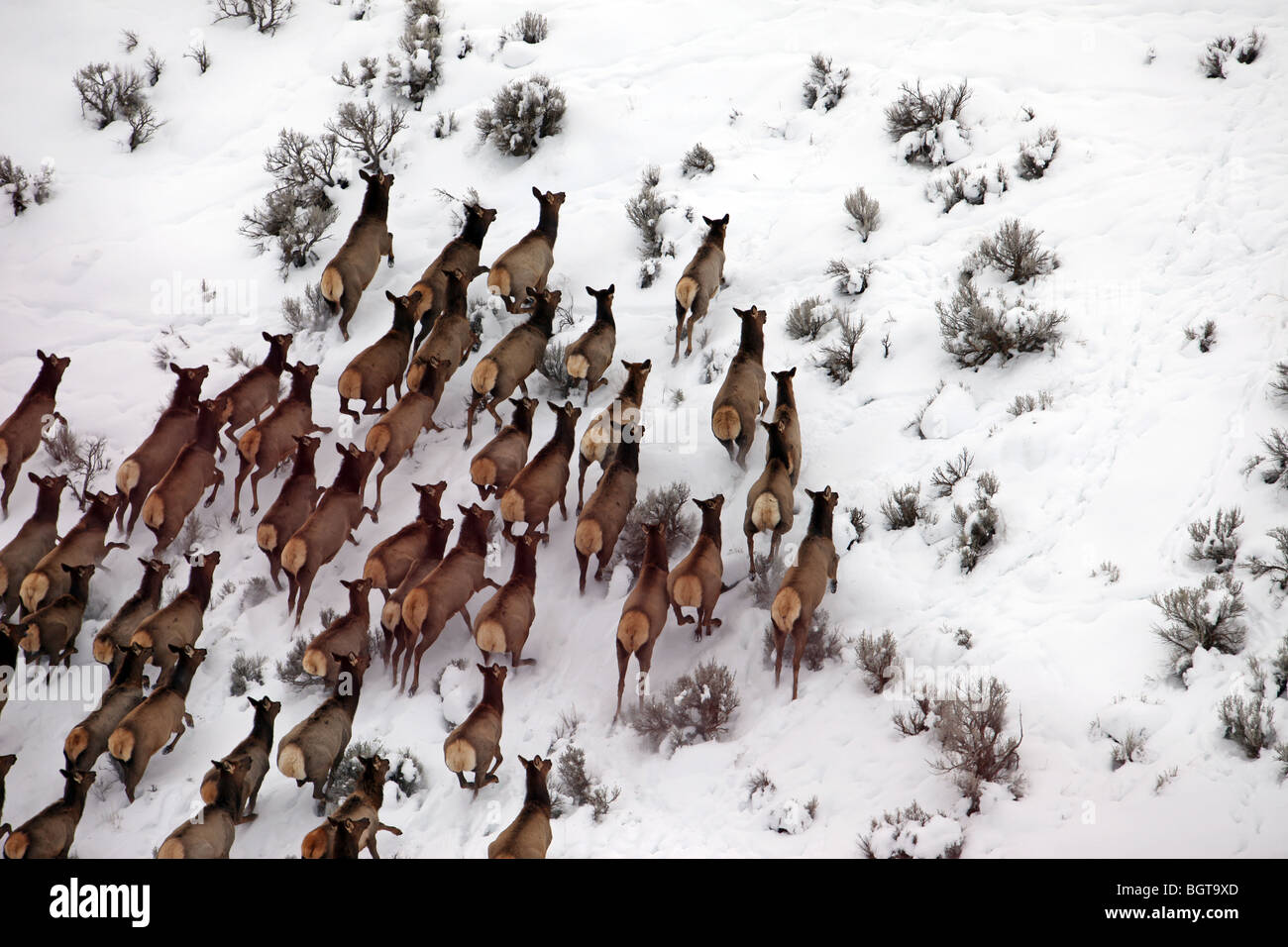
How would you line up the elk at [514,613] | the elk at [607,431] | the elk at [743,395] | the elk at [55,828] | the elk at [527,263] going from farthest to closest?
the elk at [527,263] < the elk at [607,431] < the elk at [743,395] < the elk at [514,613] < the elk at [55,828]

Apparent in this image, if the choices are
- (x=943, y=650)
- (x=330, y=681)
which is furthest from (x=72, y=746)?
(x=943, y=650)

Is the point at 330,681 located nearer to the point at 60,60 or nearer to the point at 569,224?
the point at 569,224

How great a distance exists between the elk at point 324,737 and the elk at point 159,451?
3998 millimetres

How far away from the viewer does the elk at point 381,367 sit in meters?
11.1

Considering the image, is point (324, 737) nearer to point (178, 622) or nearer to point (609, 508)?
point (178, 622)

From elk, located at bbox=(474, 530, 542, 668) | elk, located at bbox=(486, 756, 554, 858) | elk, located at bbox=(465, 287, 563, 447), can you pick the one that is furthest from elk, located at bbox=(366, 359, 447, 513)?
elk, located at bbox=(486, 756, 554, 858)

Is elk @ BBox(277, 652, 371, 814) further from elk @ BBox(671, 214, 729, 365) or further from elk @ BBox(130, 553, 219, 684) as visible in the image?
elk @ BBox(671, 214, 729, 365)

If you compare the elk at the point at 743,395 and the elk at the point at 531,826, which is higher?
the elk at the point at 743,395

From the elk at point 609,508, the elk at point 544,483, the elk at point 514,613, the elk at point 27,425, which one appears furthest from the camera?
the elk at point 27,425

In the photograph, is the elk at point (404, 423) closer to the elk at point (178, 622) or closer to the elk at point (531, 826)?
→ the elk at point (178, 622)

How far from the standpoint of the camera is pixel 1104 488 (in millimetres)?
9320

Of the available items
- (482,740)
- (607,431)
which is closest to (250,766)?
(482,740)

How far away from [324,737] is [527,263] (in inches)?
255

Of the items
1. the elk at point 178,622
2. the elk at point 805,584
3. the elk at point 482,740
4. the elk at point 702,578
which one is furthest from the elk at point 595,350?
the elk at point 178,622
